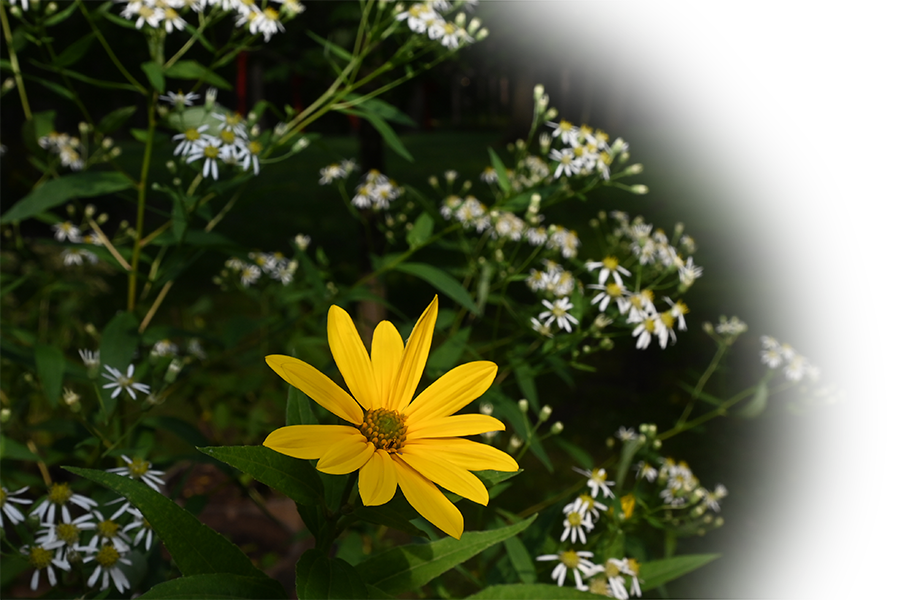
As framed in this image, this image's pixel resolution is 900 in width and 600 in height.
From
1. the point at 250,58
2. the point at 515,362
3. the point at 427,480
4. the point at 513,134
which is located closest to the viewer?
the point at 427,480

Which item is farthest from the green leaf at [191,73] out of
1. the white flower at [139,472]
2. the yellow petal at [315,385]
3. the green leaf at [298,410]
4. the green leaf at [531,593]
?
the green leaf at [531,593]

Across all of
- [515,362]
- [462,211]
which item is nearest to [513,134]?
[462,211]

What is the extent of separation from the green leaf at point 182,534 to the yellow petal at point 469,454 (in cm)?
28

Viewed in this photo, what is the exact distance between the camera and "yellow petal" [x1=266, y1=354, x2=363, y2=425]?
644 millimetres

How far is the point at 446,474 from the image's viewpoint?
671 millimetres

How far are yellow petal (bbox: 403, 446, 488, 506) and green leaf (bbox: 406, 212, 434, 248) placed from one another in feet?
3.37

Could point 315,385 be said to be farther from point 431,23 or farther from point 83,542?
point 431,23

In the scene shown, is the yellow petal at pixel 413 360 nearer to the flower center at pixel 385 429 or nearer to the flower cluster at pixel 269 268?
the flower center at pixel 385 429

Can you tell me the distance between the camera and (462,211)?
200 cm

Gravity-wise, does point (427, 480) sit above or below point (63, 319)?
above

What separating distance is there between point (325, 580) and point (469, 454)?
22 cm

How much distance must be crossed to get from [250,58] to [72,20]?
2.96 feet

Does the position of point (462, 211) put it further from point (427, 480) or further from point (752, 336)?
point (752, 336)

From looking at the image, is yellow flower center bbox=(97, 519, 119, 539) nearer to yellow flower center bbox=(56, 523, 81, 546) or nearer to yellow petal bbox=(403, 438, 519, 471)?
yellow flower center bbox=(56, 523, 81, 546)
